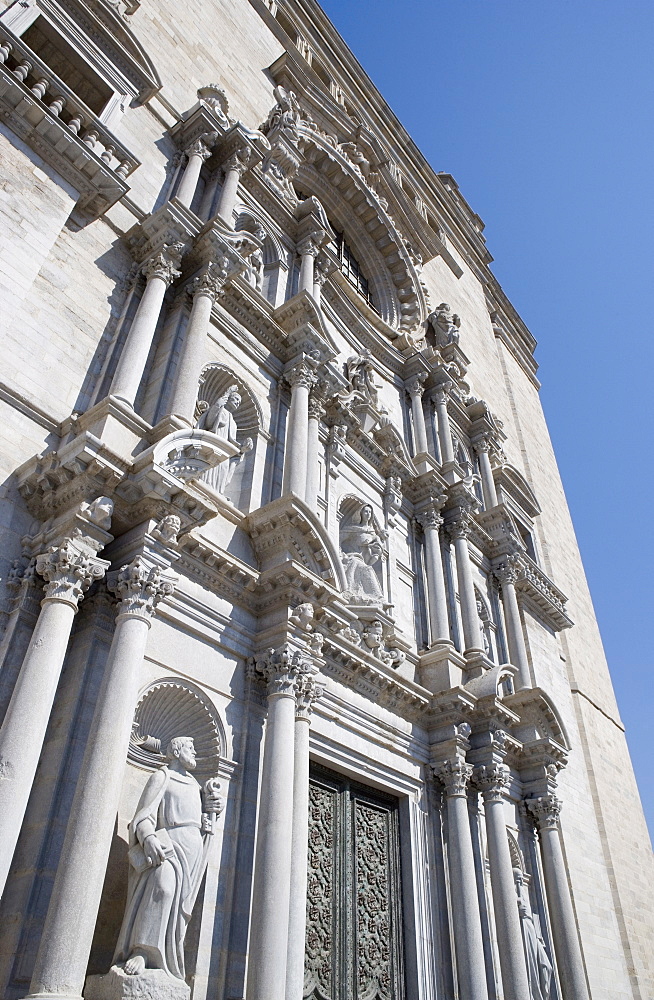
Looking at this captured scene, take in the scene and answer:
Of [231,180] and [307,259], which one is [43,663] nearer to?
[231,180]

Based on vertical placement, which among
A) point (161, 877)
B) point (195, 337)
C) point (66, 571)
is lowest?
point (161, 877)

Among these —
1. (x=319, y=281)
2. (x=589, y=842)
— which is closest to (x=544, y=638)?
(x=589, y=842)

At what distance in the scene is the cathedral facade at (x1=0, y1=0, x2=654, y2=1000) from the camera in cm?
614

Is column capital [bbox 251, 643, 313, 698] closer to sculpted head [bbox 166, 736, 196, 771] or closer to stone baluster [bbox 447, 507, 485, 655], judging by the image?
sculpted head [bbox 166, 736, 196, 771]

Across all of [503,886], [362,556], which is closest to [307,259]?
[362,556]

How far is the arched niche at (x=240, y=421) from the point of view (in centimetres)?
980

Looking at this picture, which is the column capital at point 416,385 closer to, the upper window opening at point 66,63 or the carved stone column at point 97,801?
the upper window opening at point 66,63

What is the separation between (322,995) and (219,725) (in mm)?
2970

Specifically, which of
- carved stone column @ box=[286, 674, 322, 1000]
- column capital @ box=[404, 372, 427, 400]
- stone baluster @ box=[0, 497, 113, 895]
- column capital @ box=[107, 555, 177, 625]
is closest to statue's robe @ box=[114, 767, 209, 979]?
stone baluster @ box=[0, 497, 113, 895]

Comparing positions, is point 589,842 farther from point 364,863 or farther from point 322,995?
point 322,995

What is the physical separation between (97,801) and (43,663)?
1.11 meters

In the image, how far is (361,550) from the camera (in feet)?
38.9

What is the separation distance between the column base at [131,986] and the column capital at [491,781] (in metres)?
6.44

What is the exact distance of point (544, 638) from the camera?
58.2ft
